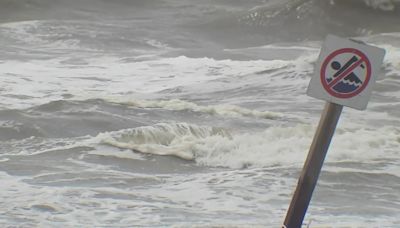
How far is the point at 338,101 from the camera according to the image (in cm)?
462

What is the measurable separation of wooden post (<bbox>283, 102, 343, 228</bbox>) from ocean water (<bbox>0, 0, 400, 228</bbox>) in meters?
1.97

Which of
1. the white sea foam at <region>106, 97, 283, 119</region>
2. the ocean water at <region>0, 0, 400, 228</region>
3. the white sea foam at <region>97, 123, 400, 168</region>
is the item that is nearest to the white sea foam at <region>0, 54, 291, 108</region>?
the ocean water at <region>0, 0, 400, 228</region>

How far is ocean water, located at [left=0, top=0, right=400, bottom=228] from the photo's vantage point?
765cm

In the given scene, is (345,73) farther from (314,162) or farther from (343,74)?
(314,162)

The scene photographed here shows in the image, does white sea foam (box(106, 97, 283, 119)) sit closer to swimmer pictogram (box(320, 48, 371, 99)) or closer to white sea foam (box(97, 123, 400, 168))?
white sea foam (box(97, 123, 400, 168))

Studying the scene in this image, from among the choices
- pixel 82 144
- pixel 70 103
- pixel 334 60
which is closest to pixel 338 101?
pixel 334 60

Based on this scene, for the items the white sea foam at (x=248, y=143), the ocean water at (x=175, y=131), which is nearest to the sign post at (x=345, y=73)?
the ocean water at (x=175, y=131)

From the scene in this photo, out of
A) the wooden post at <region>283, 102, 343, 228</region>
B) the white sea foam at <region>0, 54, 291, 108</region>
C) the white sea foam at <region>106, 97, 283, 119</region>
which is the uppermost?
the white sea foam at <region>0, 54, 291, 108</region>

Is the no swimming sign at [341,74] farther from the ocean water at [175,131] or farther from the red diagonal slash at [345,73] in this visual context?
the ocean water at [175,131]

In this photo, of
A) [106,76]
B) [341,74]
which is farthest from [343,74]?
[106,76]

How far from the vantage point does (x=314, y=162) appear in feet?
15.9

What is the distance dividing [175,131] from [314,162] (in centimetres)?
649

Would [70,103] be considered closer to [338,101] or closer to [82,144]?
[82,144]

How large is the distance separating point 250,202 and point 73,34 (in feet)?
47.3
